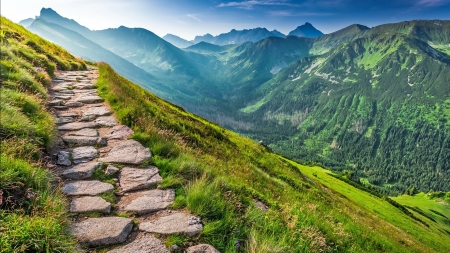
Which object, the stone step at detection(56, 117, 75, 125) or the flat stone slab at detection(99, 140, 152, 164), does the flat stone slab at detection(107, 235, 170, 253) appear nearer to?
the flat stone slab at detection(99, 140, 152, 164)

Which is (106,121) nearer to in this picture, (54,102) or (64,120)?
(64,120)

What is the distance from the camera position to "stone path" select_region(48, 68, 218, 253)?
4.93 metres

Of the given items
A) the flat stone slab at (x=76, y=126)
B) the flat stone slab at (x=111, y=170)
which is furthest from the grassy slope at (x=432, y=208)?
the flat stone slab at (x=111, y=170)

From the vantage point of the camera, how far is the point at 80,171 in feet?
23.4

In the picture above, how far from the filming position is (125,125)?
11094 mm

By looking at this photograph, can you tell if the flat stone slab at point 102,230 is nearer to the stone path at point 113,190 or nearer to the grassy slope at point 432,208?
the stone path at point 113,190

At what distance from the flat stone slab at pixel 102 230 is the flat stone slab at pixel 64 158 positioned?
10.6 feet

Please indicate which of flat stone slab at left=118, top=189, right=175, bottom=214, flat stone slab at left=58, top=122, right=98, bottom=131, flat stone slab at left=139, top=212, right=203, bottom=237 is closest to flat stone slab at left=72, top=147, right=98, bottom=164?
flat stone slab at left=58, top=122, right=98, bottom=131

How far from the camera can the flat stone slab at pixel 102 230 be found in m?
4.69

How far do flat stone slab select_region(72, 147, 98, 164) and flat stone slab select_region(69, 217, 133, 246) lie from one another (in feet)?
11.0

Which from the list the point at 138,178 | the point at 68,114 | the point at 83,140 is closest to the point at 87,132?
the point at 83,140

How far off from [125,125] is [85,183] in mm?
4704

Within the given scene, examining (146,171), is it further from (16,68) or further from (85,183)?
(16,68)

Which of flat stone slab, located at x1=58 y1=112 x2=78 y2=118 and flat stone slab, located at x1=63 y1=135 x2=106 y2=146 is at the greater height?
flat stone slab, located at x1=58 y1=112 x2=78 y2=118
